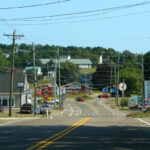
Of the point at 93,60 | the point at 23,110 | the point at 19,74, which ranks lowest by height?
the point at 23,110

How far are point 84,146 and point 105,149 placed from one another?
33.8 inches

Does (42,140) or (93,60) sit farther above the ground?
(93,60)

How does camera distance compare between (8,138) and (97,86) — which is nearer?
(8,138)

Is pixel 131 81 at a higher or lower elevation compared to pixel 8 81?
higher

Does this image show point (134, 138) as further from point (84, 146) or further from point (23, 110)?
point (23, 110)

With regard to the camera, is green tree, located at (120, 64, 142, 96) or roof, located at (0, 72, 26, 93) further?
green tree, located at (120, 64, 142, 96)

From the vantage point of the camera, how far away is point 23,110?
5188 cm

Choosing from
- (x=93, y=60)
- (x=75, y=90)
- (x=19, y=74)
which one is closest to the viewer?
(x=19, y=74)

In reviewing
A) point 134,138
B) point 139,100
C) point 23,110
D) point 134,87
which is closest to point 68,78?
point 134,87

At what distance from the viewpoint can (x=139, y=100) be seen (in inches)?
2906

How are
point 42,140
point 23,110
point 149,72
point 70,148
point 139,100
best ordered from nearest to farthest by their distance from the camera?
point 70,148 < point 42,140 < point 23,110 < point 139,100 < point 149,72

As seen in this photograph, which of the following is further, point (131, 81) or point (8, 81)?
point (131, 81)

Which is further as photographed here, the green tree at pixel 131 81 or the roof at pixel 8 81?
the green tree at pixel 131 81

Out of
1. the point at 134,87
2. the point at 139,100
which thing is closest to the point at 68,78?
the point at 134,87
